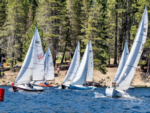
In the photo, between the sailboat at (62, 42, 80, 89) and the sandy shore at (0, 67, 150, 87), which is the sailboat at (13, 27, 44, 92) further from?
the sandy shore at (0, 67, 150, 87)

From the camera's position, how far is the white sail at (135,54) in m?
35.8

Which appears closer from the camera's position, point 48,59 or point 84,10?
point 48,59

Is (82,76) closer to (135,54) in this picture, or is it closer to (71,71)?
(71,71)

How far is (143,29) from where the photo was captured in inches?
1414

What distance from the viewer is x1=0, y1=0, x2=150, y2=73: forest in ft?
235

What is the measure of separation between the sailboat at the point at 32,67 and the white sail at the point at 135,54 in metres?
16.0

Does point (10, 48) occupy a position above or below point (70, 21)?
below

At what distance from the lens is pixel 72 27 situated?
80250 mm

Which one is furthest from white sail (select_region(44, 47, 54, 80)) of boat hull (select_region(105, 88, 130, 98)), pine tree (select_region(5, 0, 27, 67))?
boat hull (select_region(105, 88, 130, 98))

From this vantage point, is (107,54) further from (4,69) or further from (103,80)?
(4,69)

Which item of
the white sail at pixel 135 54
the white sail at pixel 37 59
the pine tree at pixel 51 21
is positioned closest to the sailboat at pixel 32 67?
the white sail at pixel 37 59

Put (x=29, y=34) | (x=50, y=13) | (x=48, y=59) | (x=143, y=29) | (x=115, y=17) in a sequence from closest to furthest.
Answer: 1. (x=143, y=29)
2. (x=48, y=59)
3. (x=29, y=34)
4. (x=50, y=13)
5. (x=115, y=17)

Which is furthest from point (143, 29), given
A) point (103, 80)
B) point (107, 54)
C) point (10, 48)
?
point (10, 48)

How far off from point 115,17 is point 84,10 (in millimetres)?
8142
